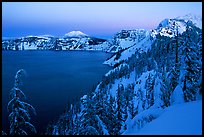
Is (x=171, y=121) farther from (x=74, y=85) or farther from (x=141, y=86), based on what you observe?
(x=74, y=85)

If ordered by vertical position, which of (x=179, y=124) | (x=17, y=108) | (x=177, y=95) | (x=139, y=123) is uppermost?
(x=17, y=108)

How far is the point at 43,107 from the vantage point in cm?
5172

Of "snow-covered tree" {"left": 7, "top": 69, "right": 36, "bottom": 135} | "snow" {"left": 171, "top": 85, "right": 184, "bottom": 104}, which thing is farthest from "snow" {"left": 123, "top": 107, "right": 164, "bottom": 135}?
"snow" {"left": 171, "top": 85, "right": 184, "bottom": 104}

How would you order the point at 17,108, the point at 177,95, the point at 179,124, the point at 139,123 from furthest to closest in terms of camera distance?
the point at 177,95, the point at 139,123, the point at 17,108, the point at 179,124

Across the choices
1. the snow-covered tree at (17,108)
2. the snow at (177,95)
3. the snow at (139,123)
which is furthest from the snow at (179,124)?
the snow at (177,95)

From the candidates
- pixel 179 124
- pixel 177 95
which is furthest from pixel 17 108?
pixel 177 95

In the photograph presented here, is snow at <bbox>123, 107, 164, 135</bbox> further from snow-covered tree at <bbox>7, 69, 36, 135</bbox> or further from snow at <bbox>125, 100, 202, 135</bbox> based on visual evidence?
snow-covered tree at <bbox>7, 69, 36, 135</bbox>

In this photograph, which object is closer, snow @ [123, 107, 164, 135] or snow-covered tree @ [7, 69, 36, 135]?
snow-covered tree @ [7, 69, 36, 135]

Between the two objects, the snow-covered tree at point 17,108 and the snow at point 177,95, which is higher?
the snow-covered tree at point 17,108

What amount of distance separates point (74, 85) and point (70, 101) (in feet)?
69.2

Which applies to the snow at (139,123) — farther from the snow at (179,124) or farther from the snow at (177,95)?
the snow at (177,95)

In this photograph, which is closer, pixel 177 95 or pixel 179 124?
pixel 179 124

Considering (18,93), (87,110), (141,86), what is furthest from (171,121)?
(141,86)

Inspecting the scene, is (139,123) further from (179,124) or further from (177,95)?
(177,95)
